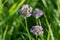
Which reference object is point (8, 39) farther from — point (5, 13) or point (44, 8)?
point (44, 8)

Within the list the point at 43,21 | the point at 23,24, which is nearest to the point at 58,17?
the point at 43,21

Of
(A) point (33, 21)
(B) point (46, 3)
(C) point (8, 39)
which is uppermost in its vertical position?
(B) point (46, 3)

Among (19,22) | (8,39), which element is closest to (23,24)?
(19,22)

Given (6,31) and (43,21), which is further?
(43,21)

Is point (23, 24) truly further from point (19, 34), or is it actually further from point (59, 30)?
point (59, 30)

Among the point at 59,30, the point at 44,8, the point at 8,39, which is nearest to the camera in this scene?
the point at 8,39

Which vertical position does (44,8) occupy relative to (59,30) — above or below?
above

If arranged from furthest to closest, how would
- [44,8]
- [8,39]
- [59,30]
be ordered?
[44,8] → [59,30] → [8,39]

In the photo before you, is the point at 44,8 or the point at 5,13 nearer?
the point at 5,13

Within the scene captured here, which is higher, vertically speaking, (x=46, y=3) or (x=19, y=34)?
(x=46, y=3)
